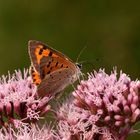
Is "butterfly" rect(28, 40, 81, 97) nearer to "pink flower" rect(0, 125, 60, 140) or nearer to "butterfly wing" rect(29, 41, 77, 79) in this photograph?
"butterfly wing" rect(29, 41, 77, 79)

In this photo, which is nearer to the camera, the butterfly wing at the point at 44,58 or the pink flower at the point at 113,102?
the pink flower at the point at 113,102

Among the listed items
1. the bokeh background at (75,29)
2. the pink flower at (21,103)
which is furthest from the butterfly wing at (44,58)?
the bokeh background at (75,29)

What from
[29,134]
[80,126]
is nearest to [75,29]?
[80,126]

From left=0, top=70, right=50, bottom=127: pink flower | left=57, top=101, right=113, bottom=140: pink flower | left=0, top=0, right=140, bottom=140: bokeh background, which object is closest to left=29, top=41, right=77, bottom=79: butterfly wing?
left=0, top=70, right=50, bottom=127: pink flower

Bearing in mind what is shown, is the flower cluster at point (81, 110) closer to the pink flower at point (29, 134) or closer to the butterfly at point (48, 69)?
the pink flower at point (29, 134)

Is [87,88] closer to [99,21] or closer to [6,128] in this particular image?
[6,128]

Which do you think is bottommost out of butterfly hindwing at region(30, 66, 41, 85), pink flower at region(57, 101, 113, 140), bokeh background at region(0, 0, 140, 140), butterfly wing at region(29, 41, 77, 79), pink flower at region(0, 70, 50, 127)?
pink flower at region(57, 101, 113, 140)

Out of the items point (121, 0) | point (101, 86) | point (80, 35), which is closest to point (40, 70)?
point (101, 86)
